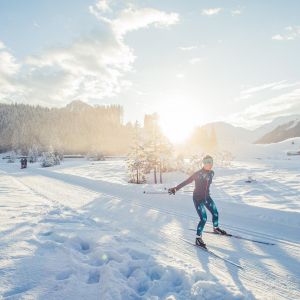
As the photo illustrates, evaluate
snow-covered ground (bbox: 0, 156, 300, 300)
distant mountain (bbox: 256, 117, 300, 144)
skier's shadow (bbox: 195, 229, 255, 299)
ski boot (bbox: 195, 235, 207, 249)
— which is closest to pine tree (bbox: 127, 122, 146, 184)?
snow-covered ground (bbox: 0, 156, 300, 300)

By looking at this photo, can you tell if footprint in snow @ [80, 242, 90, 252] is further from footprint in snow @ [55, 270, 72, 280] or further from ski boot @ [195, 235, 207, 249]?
ski boot @ [195, 235, 207, 249]

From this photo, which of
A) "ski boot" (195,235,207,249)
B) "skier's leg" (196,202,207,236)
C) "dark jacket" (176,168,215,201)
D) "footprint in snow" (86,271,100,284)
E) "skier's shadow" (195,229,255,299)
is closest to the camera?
"skier's shadow" (195,229,255,299)

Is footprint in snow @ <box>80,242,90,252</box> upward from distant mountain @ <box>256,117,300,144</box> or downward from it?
downward

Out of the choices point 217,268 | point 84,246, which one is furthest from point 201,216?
point 84,246

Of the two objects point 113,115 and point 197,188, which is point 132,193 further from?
point 113,115

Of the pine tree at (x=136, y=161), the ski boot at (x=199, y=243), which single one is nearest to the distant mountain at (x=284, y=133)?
the pine tree at (x=136, y=161)

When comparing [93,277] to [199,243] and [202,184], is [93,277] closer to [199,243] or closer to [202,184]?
[199,243]

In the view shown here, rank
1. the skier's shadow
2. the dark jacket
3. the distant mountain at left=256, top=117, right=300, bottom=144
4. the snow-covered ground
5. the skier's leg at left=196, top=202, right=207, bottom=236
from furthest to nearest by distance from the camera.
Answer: the distant mountain at left=256, top=117, right=300, bottom=144 → the dark jacket → the skier's leg at left=196, top=202, right=207, bottom=236 → the skier's shadow → the snow-covered ground

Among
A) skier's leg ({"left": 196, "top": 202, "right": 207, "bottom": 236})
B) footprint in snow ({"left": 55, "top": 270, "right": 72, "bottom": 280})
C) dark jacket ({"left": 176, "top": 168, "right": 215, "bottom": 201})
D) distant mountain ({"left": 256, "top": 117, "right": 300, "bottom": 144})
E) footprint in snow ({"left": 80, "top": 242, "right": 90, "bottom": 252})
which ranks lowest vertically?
footprint in snow ({"left": 80, "top": 242, "right": 90, "bottom": 252})

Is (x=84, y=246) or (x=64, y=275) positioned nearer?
(x=64, y=275)

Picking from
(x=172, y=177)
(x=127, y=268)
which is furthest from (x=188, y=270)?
(x=172, y=177)

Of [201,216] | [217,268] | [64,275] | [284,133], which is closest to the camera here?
[64,275]

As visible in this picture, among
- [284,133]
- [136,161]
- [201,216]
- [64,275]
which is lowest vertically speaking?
[64,275]

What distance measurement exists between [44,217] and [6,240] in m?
3.08
